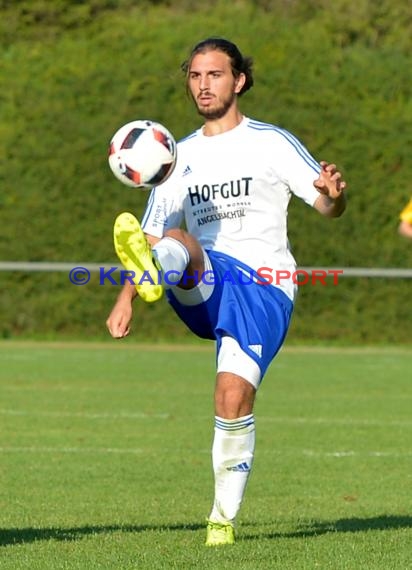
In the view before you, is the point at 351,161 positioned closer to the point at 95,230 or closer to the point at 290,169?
the point at 95,230

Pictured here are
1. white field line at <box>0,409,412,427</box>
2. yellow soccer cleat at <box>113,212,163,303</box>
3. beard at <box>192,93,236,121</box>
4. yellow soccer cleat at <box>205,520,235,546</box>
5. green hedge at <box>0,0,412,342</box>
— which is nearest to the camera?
yellow soccer cleat at <box>113,212,163,303</box>

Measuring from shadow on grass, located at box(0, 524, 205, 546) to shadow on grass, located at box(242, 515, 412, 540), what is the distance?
48 centimetres

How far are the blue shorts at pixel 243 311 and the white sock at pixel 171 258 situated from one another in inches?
14.2

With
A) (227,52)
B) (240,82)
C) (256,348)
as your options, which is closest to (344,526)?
(256,348)

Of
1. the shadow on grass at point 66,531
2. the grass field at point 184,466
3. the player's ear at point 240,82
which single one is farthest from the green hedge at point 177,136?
the player's ear at point 240,82

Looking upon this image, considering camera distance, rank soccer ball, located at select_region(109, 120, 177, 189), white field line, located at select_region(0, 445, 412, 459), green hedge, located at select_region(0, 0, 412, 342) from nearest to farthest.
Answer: soccer ball, located at select_region(109, 120, 177, 189) → white field line, located at select_region(0, 445, 412, 459) → green hedge, located at select_region(0, 0, 412, 342)

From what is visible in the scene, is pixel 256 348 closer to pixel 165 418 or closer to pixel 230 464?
pixel 230 464

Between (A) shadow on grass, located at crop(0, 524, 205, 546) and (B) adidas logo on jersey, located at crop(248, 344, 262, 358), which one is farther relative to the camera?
(A) shadow on grass, located at crop(0, 524, 205, 546)

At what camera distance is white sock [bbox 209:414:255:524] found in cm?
616

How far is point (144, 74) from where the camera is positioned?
21.1m

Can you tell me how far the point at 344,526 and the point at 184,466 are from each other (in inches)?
109

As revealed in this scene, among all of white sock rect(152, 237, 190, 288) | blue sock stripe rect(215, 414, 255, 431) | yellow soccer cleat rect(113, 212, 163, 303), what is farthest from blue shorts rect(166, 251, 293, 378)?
yellow soccer cleat rect(113, 212, 163, 303)

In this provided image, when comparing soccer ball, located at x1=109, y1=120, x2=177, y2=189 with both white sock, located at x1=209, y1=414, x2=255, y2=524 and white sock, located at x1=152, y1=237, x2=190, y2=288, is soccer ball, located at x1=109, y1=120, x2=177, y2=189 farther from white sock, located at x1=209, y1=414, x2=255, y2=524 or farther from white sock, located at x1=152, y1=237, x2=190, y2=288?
white sock, located at x1=209, y1=414, x2=255, y2=524

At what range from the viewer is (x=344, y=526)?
6.94 meters
